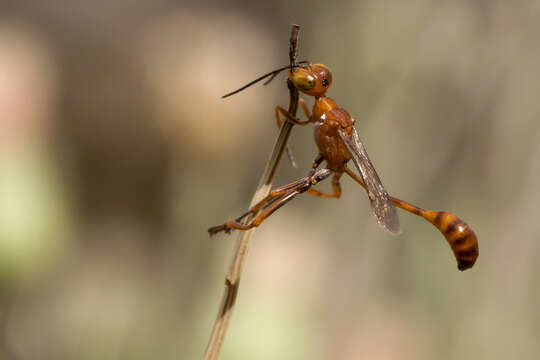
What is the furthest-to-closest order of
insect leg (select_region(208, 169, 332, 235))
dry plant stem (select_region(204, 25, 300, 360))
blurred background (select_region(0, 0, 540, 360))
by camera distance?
1. blurred background (select_region(0, 0, 540, 360))
2. insect leg (select_region(208, 169, 332, 235))
3. dry plant stem (select_region(204, 25, 300, 360))

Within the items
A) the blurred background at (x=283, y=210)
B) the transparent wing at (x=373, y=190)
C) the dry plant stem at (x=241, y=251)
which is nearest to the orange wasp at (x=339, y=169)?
the transparent wing at (x=373, y=190)

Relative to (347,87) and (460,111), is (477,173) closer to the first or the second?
(460,111)

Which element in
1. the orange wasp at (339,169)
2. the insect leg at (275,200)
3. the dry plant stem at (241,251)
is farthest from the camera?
the orange wasp at (339,169)

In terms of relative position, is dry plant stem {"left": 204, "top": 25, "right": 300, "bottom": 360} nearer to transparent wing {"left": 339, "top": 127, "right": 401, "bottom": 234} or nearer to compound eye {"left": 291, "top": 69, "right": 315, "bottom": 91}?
compound eye {"left": 291, "top": 69, "right": 315, "bottom": 91}

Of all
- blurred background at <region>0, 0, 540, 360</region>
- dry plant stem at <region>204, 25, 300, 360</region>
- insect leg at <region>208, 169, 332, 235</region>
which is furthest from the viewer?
blurred background at <region>0, 0, 540, 360</region>

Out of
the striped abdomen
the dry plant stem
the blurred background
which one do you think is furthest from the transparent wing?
the blurred background

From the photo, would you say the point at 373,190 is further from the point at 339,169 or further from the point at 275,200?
the point at 275,200

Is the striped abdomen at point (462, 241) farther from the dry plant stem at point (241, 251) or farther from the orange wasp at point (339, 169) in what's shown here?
the dry plant stem at point (241, 251)

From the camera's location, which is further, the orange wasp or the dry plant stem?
the orange wasp
